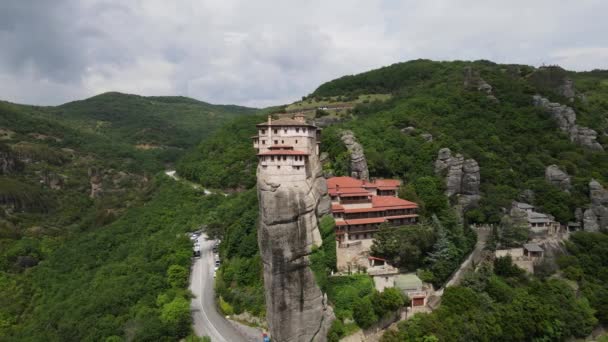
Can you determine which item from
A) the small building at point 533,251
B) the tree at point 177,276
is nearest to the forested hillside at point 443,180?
the small building at point 533,251

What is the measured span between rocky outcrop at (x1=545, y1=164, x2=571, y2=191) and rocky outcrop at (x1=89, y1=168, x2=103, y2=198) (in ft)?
402

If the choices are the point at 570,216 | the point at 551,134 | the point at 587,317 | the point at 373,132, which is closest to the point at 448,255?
the point at 587,317

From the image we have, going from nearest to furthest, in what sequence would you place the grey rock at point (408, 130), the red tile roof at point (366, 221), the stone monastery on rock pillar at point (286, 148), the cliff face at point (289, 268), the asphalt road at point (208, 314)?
the cliff face at point (289, 268), the stone monastery on rock pillar at point (286, 148), the asphalt road at point (208, 314), the red tile roof at point (366, 221), the grey rock at point (408, 130)

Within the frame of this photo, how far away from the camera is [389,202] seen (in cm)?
3841

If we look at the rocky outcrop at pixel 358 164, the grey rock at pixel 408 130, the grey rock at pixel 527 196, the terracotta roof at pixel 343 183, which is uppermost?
the grey rock at pixel 408 130

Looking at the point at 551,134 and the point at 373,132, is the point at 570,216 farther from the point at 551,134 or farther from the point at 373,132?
the point at 373,132

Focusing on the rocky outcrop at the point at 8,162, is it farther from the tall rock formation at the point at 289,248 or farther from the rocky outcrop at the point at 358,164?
the tall rock formation at the point at 289,248

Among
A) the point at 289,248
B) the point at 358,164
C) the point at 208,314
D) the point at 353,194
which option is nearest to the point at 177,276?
the point at 208,314

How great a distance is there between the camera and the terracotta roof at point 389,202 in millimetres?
37500

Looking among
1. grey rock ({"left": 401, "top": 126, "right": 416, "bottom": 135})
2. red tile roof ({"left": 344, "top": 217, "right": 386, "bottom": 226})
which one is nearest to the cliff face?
red tile roof ({"left": 344, "top": 217, "right": 386, "bottom": 226})

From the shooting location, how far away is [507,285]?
3681 cm

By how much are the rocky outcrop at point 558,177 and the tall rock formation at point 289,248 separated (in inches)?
1637

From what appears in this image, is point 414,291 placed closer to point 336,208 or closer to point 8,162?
point 336,208

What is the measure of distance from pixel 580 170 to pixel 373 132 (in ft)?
106
